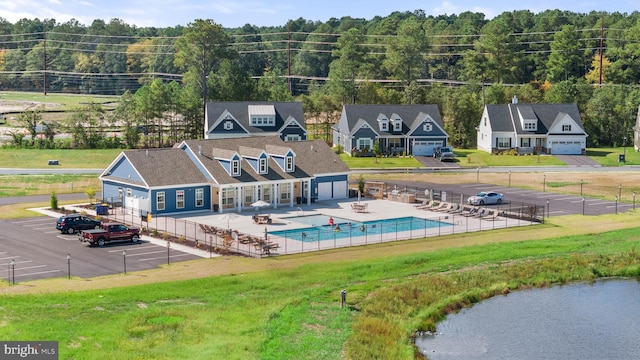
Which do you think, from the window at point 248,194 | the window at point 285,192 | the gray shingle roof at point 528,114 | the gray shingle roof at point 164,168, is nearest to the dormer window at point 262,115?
the gray shingle roof at point 528,114

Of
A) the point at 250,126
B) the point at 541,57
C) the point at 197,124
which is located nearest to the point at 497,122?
the point at 250,126

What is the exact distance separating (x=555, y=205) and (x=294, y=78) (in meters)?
117

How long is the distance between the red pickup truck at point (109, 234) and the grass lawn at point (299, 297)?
7.43 meters

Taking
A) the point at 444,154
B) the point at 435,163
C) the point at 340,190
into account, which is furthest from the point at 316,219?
the point at 444,154

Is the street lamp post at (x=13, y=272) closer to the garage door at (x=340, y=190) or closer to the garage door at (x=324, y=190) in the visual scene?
the garage door at (x=324, y=190)

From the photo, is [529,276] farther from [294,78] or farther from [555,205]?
[294,78]

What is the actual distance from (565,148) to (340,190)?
4543 cm

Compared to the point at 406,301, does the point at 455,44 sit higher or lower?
higher

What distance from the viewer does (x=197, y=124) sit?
4788 inches

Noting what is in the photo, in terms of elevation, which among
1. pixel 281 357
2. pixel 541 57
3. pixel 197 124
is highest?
pixel 541 57

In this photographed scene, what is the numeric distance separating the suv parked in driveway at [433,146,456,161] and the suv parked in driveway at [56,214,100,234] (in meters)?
54.7

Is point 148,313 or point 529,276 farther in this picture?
point 529,276

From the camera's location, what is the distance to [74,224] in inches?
2416

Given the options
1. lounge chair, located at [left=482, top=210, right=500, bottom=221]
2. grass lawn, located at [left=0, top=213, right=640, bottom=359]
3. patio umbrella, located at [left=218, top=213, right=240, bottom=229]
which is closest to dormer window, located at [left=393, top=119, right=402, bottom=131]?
lounge chair, located at [left=482, top=210, right=500, bottom=221]
